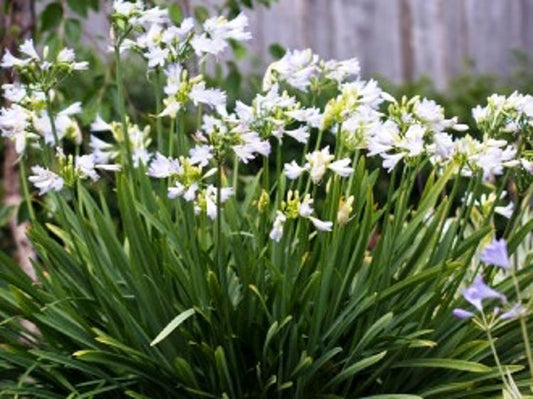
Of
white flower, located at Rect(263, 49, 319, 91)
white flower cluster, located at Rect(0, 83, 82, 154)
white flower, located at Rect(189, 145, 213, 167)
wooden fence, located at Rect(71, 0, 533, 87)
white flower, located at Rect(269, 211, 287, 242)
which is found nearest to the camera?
white flower, located at Rect(189, 145, 213, 167)

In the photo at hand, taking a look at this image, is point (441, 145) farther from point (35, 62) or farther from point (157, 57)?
point (35, 62)

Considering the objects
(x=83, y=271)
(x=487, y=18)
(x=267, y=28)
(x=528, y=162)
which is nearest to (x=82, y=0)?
(x=83, y=271)

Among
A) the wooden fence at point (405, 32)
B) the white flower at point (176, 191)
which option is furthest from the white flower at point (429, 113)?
the wooden fence at point (405, 32)

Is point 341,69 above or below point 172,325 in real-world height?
above

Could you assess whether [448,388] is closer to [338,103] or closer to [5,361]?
[338,103]

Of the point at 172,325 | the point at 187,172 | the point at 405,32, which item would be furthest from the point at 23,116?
the point at 405,32

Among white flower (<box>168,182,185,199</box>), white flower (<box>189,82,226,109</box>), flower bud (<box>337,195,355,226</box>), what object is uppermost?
white flower (<box>189,82,226,109</box>)

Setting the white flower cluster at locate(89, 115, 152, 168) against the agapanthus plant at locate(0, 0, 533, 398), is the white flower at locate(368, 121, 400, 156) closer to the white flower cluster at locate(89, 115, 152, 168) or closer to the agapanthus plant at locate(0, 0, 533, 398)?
the agapanthus plant at locate(0, 0, 533, 398)

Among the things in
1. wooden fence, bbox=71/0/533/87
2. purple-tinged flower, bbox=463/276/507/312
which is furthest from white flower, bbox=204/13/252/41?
wooden fence, bbox=71/0/533/87
